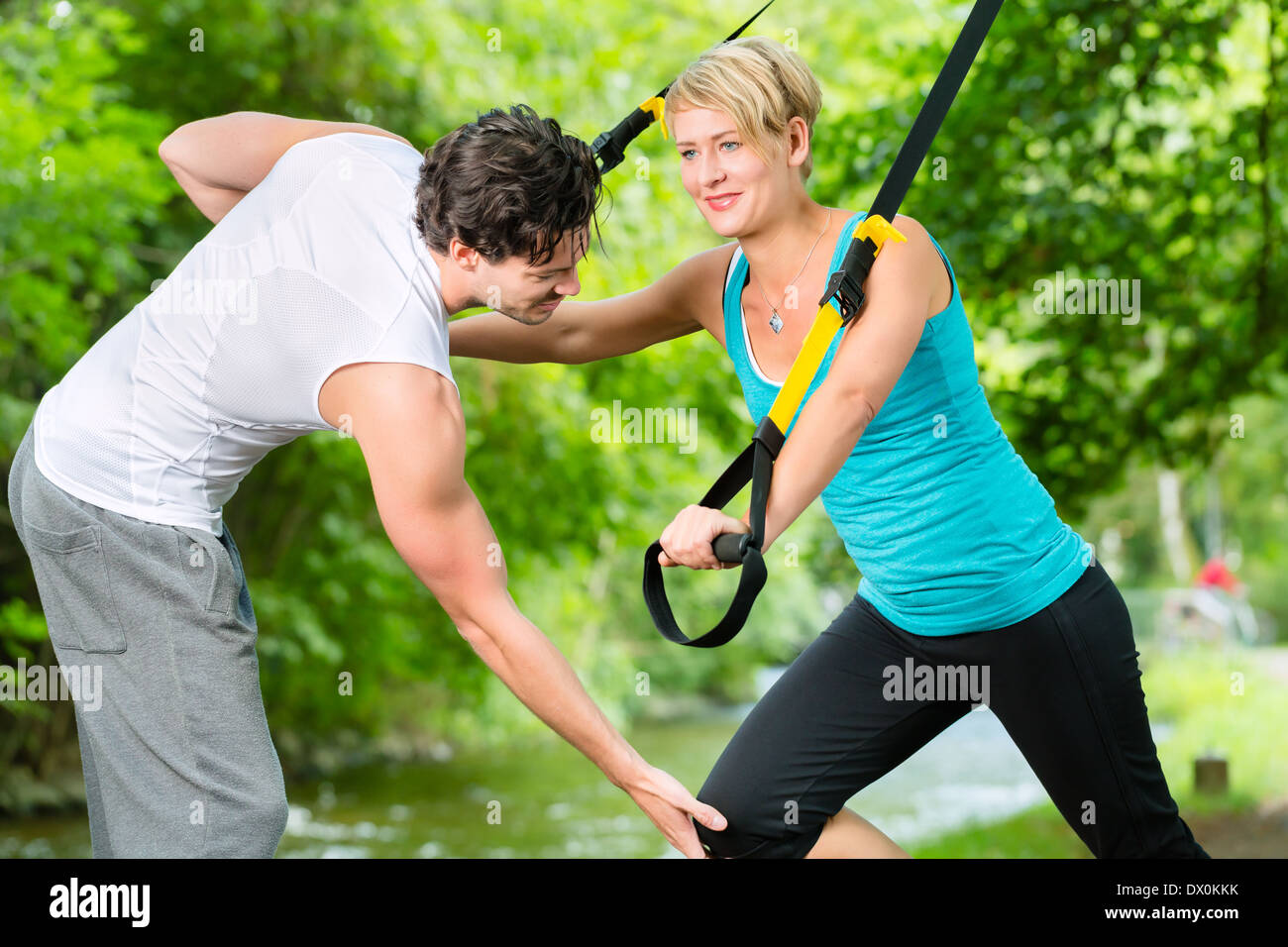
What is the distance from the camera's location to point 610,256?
31.4ft

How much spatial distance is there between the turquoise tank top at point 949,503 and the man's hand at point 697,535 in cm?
56

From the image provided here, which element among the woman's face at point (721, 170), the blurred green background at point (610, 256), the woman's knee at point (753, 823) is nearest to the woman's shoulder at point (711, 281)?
the woman's face at point (721, 170)

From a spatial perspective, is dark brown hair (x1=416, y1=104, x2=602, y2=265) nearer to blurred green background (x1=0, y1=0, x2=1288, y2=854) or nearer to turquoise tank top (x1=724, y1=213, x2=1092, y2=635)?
turquoise tank top (x1=724, y1=213, x2=1092, y2=635)

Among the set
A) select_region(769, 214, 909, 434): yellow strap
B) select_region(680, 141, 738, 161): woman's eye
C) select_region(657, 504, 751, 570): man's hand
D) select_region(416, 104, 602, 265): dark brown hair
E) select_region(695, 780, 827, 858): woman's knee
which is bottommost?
select_region(695, 780, 827, 858): woman's knee

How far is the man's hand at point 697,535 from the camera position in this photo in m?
2.03

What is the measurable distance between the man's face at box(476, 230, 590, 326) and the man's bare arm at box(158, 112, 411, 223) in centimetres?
43

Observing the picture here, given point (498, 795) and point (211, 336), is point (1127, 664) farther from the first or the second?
point (498, 795)

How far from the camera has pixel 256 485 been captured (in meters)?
10.5

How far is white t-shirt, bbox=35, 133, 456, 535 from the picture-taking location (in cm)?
212

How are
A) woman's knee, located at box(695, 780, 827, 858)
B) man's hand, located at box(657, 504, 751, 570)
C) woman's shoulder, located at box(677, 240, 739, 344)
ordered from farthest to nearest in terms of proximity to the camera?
woman's shoulder, located at box(677, 240, 739, 344) → woman's knee, located at box(695, 780, 827, 858) → man's hand, located at box(657, 504, 751, 570)

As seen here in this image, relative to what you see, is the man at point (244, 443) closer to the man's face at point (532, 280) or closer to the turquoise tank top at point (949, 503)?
the man's face at point (532, 280)

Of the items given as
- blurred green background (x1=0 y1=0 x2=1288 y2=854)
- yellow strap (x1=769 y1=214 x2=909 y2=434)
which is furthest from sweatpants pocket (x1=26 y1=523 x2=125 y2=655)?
blurred green background (x1=0 y1=0 x2=1288 y2=854)

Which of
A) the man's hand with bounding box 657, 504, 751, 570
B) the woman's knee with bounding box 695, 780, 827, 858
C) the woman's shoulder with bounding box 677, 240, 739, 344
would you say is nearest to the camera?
the man's hand with bounding box 657, 504, 751, 570

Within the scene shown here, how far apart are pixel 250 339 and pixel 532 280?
1.62 feet
